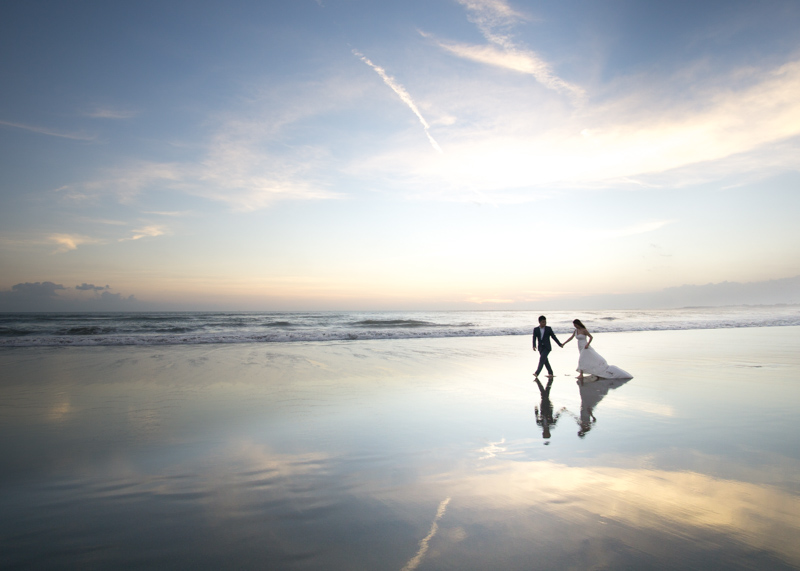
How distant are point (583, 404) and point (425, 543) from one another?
622 cm

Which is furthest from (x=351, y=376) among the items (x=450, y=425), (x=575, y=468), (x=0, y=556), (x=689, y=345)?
(x=689, y=345)

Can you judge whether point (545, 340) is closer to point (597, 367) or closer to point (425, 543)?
point (597, 367)

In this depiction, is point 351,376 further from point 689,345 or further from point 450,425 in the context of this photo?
point 689,345

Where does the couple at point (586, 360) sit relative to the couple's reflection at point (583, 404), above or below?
above

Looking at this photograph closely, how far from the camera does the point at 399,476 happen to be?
4457 mm

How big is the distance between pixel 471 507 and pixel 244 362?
12.1 meters

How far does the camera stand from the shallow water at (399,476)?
305cm

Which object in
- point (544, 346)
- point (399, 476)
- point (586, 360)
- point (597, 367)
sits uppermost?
point (544, 346)

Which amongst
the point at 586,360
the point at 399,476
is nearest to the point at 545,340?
the point at 586,360

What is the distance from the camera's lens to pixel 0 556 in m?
3.00

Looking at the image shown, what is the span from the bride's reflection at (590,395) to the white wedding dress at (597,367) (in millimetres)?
178

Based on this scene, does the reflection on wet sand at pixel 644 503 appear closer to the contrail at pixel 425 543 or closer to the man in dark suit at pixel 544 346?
the contrail at pixel 425 543

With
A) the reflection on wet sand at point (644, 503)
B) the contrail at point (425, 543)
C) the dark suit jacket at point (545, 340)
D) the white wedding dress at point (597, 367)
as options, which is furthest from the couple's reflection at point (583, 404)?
the contrail at point (425, 543)

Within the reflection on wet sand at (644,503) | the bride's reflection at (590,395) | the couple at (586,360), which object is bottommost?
the bride's reflection at (590,395)
